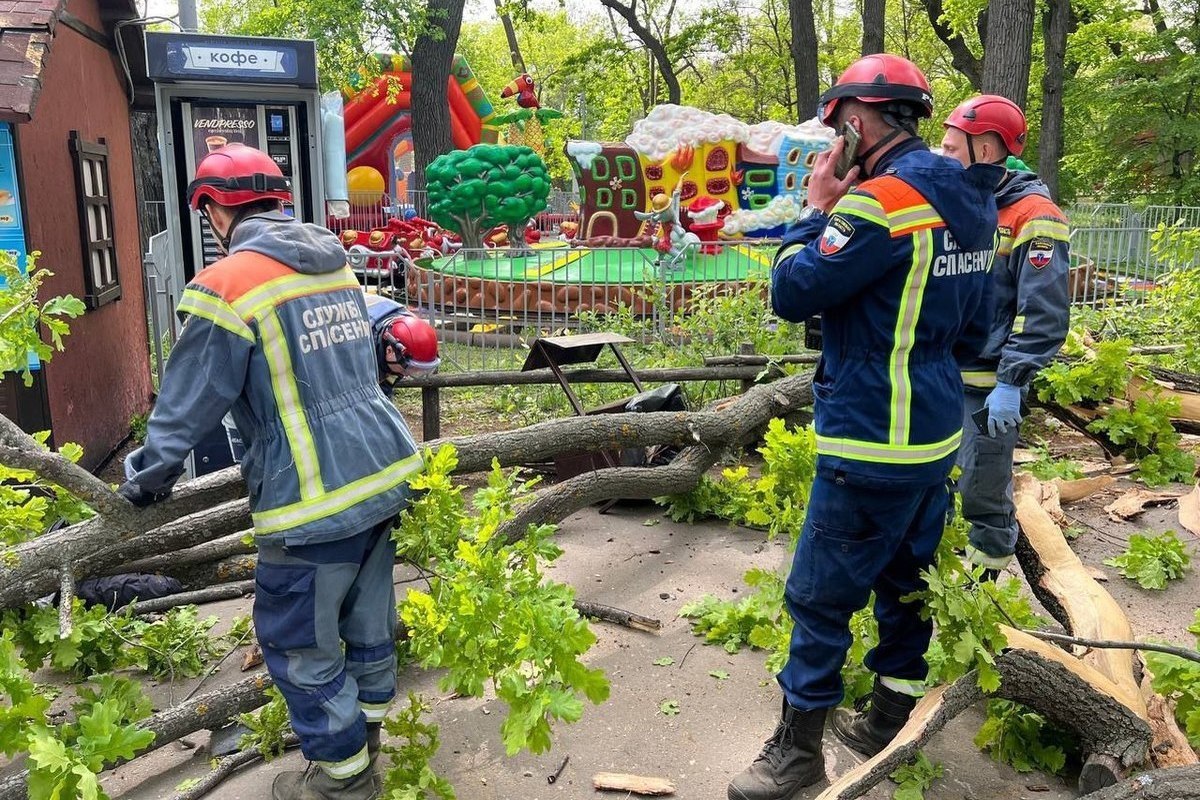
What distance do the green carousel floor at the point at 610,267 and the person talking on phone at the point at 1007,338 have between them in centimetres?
839

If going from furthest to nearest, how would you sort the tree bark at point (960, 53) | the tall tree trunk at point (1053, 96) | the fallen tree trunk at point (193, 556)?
the tree bark at point (960, 53) → the tall tree trunk at point (1053, 96) → the fallen tree trunk at point (193, 556)

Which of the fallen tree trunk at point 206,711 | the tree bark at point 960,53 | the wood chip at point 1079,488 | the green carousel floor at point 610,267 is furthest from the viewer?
the tree bark at point 960,53

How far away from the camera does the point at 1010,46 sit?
40.5 feet

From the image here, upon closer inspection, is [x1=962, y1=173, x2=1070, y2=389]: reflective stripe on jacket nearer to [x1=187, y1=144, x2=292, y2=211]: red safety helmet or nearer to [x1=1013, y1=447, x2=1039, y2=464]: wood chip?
[x1=1013, y1=447, x2=1039, y2=464]: wood chip

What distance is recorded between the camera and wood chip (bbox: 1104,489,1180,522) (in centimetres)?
557

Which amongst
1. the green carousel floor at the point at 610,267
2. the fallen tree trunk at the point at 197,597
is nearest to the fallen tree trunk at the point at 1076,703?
the fallen tree trunk at the point at 197,597

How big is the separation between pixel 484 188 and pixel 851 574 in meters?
14.5

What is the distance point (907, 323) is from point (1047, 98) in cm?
1776

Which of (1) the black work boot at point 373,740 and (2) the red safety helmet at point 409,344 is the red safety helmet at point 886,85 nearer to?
(2) the red safety helmet at point 409,344

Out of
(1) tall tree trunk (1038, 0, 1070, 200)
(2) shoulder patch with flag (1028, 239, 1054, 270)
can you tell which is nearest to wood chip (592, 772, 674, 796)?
(2) shoulder patch with flag (1028, 239, 1054, 270)

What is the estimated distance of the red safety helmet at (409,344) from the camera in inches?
130

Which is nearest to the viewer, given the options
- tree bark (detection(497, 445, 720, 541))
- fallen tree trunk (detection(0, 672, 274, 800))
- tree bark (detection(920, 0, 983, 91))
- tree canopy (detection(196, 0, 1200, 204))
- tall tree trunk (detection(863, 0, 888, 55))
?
fallen tree trunk (detection(0, 672, 274, 800))

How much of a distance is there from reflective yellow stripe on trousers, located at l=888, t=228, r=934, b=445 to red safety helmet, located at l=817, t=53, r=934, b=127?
1.31ft

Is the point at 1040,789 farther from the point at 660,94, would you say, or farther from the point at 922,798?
the point at 660,94
